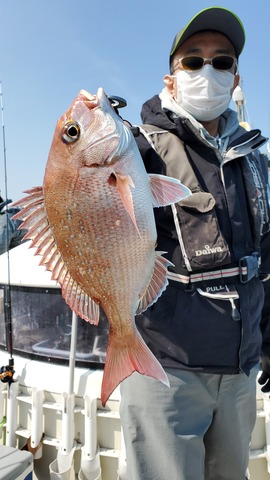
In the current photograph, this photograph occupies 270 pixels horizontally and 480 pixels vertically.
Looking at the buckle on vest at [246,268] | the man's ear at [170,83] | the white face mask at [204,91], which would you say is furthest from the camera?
the man's ear at [170,83]

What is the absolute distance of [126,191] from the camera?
1349mm

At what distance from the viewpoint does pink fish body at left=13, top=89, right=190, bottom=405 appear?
1394mm

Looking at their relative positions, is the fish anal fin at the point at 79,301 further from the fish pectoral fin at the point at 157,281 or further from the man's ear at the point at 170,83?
the man's ear at the point at 170,83

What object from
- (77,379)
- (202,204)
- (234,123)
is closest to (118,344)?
(202,204)

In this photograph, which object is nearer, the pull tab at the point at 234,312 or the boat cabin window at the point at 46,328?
the pull tab at the point at 234,312

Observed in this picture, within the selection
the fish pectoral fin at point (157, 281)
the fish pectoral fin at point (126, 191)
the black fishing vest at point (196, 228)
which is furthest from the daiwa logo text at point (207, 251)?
the fish pectoral fin at point (126, 191)

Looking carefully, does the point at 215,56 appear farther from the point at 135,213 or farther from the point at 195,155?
the point at 135,213

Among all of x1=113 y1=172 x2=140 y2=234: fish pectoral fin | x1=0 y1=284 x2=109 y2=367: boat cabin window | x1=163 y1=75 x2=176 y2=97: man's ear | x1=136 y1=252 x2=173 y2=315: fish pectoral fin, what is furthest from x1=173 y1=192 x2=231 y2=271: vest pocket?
x1=0 y1=284 x2=109 y2=367: boat cabin window

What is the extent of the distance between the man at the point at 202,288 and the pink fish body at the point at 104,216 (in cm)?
39

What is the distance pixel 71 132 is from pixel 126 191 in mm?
347

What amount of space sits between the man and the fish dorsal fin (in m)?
0.45

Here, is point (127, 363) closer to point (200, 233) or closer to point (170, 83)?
point (200, 233)

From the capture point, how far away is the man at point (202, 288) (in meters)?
1.79

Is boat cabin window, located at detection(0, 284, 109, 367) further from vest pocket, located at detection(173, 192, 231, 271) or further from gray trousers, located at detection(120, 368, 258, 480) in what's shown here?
vest pocket, located at detection(173, 192, 231, 271)
